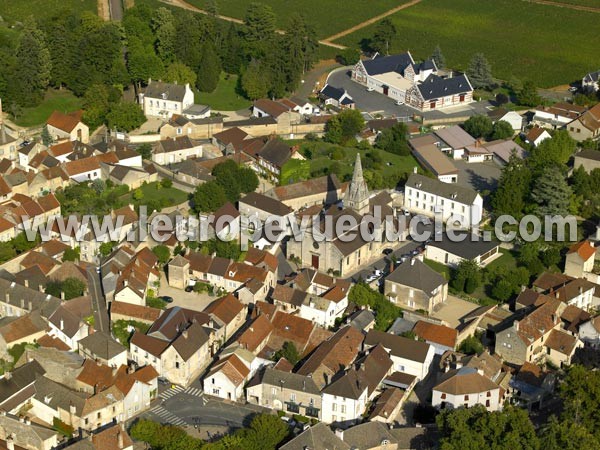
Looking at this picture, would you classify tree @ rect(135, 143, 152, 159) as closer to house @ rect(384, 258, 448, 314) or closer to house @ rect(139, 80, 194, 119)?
house @ rect(139, 80, 194, 119)

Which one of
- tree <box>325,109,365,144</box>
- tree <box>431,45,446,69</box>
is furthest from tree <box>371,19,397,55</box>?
tree <box>325,109,365,144</box>

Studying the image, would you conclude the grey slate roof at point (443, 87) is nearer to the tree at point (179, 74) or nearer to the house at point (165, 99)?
the tree at point (179, 74)

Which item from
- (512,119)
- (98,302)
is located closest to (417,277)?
(98,302)

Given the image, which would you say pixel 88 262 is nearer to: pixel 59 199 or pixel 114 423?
pixel 59 199

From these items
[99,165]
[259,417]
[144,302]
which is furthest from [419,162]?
[259,417]

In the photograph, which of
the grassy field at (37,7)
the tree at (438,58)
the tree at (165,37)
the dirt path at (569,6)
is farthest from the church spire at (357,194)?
the dirt path at (569,6)

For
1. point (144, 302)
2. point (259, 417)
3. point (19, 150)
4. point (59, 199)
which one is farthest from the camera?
point (19, 150)
